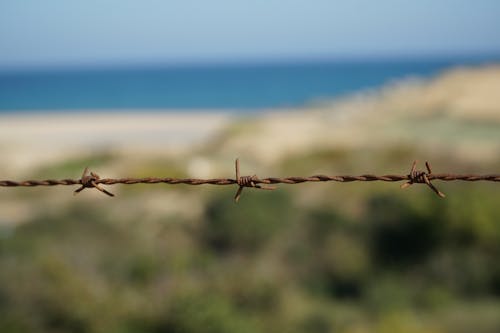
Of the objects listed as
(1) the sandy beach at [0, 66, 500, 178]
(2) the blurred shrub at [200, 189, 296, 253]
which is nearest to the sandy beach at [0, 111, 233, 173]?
(1) the sandy beach at [0, 66, 500, 178]

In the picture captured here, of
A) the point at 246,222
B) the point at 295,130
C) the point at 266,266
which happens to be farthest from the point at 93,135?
the point at 266,266

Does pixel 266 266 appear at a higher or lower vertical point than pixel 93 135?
lower

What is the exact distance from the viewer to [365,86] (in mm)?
120188

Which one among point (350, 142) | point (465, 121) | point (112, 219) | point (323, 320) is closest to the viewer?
point (323, 320)

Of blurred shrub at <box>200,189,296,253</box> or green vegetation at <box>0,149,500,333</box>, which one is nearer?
green vegetation at <box>0,149,500,333</box>

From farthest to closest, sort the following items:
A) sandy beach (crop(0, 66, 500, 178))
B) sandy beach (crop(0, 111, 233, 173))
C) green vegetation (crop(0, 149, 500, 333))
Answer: sandy beach (crop(0, 111, 233, 173))
sandy beach (crop(0, 66, 500, 178))
green vegetation (crop(0, 149, 500, 333))

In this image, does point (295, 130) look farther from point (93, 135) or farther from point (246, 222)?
point (246, 222)

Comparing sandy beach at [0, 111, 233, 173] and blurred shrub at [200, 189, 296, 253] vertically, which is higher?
sandy beach at [0, 111, 233, 173]

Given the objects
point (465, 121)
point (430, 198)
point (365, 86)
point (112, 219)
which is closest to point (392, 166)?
point (430, 198)

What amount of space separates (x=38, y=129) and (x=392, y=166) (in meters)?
37.7

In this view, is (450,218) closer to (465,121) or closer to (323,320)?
(323,320)

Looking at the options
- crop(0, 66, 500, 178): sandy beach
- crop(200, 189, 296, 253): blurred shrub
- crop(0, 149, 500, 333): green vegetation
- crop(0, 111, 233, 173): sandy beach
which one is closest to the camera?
crop(0, 149, 500, 333): green vegetation

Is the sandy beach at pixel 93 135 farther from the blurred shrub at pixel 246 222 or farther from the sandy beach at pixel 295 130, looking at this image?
the blurred shrub at pixel 246 222

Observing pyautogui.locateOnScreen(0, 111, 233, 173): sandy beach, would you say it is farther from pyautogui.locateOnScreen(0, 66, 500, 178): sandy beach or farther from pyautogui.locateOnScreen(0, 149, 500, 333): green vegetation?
pyautogui.locateOnScreen(0, 149, 500, 333): green vegetation
